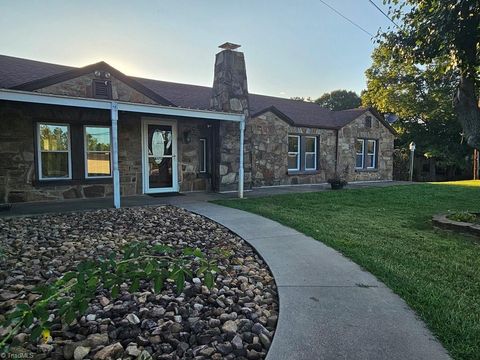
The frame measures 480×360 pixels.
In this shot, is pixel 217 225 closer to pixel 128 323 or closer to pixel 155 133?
pixel 128 323

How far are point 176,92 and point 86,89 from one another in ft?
14.0

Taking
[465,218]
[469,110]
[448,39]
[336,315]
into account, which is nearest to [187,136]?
[448,39]

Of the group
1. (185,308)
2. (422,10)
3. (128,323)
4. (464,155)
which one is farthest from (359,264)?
(464,155)

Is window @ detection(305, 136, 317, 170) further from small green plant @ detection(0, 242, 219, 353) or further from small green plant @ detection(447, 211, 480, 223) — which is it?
small green plant @ detection(0, 242, 219, 353)

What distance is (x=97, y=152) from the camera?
8602mm

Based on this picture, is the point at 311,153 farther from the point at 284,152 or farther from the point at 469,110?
the point at 469,110

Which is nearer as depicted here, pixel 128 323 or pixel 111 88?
pixel 128 323

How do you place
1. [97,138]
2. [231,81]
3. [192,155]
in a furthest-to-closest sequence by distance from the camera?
[192,155] → [231,81] → [97,138]

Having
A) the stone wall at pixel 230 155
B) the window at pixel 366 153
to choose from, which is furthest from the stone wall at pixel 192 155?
the window at pixel 366 153

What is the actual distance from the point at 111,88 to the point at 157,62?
3431 millimetres

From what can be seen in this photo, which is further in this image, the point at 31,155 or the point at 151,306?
the point at 31,155

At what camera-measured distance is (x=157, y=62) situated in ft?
36.8

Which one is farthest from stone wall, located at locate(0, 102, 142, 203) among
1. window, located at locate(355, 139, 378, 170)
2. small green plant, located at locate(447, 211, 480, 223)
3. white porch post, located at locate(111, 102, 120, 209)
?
window, located at locate(355, 139, 378, 170)

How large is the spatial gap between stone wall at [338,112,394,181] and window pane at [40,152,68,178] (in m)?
11.1
